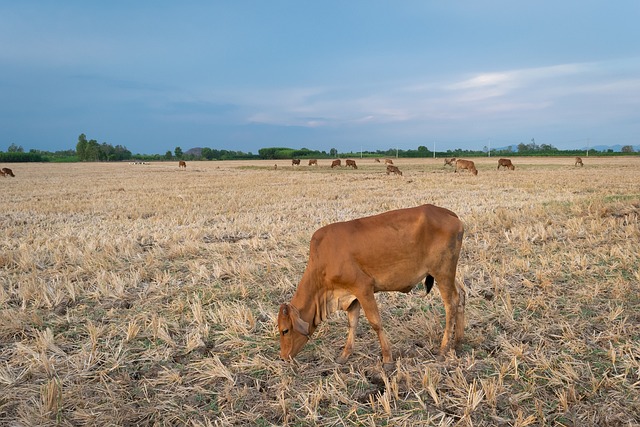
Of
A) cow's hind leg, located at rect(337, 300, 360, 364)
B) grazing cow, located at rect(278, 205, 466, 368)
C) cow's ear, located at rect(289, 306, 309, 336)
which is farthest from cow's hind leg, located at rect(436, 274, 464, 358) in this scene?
cow's ear, located at rect(289, 306, 309, 336)

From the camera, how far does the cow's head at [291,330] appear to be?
4.45 metres

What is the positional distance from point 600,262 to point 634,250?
1130 mm

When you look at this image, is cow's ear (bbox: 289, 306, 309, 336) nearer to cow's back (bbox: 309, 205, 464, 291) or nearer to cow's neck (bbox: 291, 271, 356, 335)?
Result: cow's neck (bbox: 291, 271, 356, 335)

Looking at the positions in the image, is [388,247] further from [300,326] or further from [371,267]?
[300,326]

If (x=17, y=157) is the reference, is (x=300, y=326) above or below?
below

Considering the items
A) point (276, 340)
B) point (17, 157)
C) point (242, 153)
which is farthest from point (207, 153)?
point (276, 340)

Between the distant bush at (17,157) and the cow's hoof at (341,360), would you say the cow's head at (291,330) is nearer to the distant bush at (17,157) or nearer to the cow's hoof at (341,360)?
the cow's hoof at (341,360)

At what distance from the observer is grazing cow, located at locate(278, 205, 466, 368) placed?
4.48 meters

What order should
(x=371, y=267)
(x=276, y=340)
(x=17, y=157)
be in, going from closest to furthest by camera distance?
(x=371, y=267) → (x=276, y=340) → (x=17, y=157)

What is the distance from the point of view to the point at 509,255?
867 centimetres

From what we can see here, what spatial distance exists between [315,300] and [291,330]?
1.32 ft

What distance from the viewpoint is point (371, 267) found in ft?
15.0

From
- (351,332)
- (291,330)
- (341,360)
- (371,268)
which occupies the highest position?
(371,268)

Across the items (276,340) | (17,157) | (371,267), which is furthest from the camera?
(17,157)
